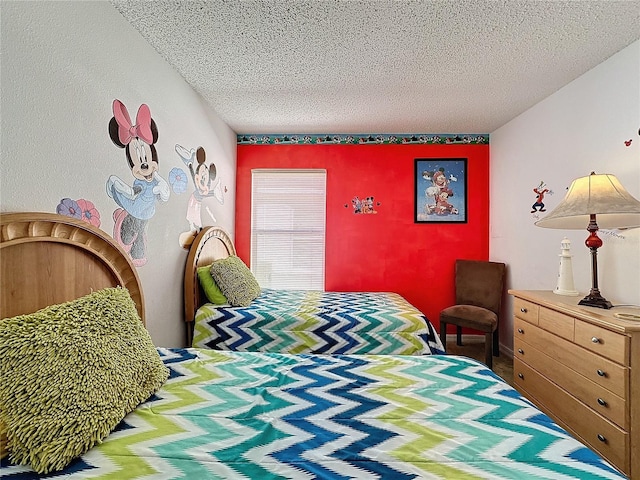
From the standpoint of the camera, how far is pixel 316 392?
133cm

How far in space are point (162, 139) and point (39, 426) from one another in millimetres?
1884

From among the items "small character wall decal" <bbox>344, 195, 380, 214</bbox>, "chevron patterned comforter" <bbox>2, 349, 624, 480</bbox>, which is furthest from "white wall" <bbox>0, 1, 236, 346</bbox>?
"small character wall decal" <bbox>344, 195, 380, 214</bbox>

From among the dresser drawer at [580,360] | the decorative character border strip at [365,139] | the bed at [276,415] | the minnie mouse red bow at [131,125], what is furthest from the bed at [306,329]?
the decorative character border strip at [365,139]

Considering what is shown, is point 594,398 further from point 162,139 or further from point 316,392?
point 162,139

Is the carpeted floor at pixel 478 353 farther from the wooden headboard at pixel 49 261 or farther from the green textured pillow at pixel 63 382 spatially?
the wooden headboard at pixel 49 261

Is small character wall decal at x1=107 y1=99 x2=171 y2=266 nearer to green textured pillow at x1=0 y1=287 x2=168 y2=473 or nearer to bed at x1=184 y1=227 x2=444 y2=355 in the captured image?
bed at x1=184 y1=227 x2=444 y2=355

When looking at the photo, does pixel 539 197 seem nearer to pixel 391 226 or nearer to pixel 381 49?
pixel 391 226

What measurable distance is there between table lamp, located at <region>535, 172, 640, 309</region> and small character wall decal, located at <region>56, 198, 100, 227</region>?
2584 millimetres

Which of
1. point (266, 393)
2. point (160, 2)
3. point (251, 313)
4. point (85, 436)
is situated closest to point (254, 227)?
point (251, 313)

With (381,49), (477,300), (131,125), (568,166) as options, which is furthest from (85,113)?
(477,300)

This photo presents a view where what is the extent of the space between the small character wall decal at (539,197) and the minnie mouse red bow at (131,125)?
3180 millimetres

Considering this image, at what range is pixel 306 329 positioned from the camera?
97.3 inches

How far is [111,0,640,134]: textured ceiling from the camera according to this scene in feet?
5.98

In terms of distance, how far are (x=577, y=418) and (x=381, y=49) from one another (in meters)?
2.41
